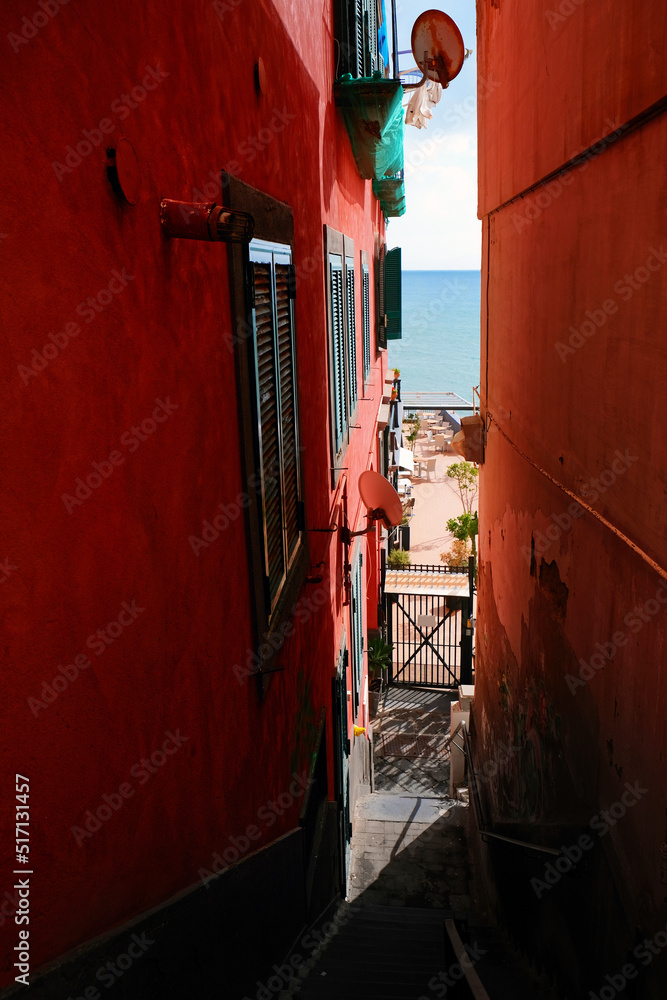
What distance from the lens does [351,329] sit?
30.3 feet

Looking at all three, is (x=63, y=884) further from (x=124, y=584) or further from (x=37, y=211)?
(x=37, y=211)

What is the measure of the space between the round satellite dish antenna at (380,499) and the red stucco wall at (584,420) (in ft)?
4.53

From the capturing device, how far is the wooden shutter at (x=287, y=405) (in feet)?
14.8

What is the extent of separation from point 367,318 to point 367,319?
0.03m

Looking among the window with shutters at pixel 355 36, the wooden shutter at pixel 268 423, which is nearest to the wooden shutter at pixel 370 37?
the window with shutters at pixel 355 36

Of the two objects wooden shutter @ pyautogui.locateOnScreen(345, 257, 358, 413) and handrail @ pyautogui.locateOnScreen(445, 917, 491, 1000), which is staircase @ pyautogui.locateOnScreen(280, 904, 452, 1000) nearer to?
handrail @ pyautogui.locateOnScreen(445, 917, 491, 1000)

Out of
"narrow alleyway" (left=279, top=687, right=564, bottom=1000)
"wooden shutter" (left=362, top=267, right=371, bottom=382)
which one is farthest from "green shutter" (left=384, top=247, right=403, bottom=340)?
"narrow alleyway" (left=279, top=687, right=564, bottom=1000)

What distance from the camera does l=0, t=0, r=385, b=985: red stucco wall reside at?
5.54 ft

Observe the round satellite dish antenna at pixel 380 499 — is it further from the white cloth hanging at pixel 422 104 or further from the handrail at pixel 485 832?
the white cloth hanging at pixel 422 104

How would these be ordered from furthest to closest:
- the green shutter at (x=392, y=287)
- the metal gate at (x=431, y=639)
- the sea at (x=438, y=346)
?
1. the sea at (x=438, y=346)
2. the green shutter at (x=392, y=287)
3. the metal gate at (x=431, y=639)

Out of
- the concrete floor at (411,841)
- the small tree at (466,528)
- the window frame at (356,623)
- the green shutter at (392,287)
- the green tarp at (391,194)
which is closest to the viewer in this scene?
the concrete floor at (411,841)

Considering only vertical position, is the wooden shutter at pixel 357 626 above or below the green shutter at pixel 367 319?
below

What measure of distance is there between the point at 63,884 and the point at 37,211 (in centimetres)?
163

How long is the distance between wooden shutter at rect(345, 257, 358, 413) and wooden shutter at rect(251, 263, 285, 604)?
4.69 metres
